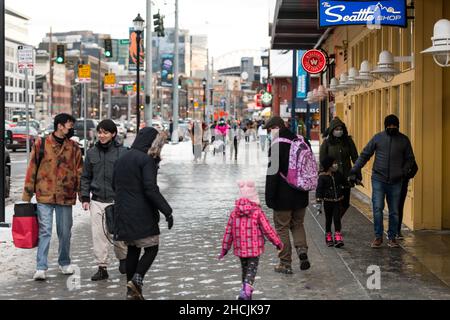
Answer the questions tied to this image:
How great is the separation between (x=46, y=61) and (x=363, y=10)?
17495 cm

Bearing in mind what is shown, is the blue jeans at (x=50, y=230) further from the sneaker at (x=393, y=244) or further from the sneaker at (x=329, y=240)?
the sneaker at (x=393, y=244)

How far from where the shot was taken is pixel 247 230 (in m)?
8.00

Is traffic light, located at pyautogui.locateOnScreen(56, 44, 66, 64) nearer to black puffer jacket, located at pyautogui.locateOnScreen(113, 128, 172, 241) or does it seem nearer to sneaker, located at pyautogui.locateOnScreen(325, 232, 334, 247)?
sneaker, located at pyautogui.locateOnScreen(325, 232, 334, 247)

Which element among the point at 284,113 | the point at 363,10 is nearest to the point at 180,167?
the point at 363,10

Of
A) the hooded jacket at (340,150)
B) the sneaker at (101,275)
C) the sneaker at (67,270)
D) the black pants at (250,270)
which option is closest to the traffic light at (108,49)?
the hooded jacket at (340,150)

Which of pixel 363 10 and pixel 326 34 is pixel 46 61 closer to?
pixel 326 34

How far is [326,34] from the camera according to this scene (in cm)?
2786

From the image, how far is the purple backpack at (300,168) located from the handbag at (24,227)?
3.00 m

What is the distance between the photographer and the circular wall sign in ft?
89.2

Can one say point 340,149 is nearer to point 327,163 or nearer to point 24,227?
point 327,163

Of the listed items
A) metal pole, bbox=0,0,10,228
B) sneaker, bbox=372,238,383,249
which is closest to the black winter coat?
sneaker, bbox=372,238,383,249

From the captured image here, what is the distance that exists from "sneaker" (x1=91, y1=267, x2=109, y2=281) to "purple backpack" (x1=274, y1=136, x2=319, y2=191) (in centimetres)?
239

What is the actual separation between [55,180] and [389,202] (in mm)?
4769

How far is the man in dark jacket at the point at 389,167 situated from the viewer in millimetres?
11250
